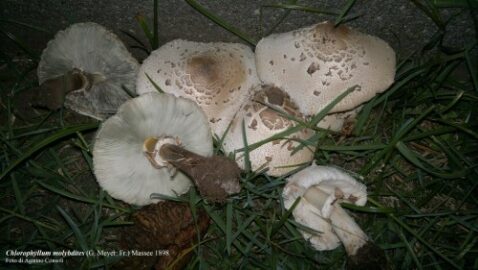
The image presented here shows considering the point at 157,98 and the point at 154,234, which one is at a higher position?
the point at 157,98

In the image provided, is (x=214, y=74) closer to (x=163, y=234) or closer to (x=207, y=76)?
(x=207, y=76)

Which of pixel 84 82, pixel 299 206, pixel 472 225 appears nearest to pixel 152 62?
pixel 84 82

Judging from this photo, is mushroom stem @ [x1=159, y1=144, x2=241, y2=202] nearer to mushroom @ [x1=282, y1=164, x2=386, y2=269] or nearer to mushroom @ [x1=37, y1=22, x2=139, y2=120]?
mushroom @ [x1=282, y1=164, x2=386, y2=269]

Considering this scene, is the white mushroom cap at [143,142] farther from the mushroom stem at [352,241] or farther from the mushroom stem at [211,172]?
the mushroom stem at [352,241]

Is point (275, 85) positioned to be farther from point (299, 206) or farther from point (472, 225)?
point (472, 225)

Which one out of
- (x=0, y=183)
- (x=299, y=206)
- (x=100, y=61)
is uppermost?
(x=100, y=61)

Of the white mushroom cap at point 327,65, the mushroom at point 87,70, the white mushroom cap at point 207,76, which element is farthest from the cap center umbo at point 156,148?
the white mushroom cap at point 327,65
